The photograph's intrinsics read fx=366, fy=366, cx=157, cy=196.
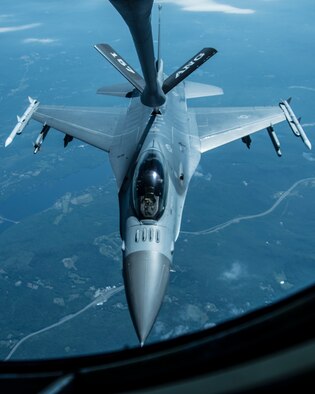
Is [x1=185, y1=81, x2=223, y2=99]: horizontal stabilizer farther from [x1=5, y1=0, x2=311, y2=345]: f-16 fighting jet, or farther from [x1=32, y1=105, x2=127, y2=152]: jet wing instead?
[x1=32, y1=105, x2=127, y2=152]: jet wing

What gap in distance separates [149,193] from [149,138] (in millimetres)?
4186

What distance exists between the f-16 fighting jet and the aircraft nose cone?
2 centimetres

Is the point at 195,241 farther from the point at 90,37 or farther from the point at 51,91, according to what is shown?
the point at 90,37

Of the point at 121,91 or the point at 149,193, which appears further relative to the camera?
the point at 121,91

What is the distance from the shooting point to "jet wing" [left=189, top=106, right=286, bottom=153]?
1702 centimetres

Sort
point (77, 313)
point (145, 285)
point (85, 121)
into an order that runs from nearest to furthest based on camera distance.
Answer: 1. point (145, 285)
2. point (85, 121)
3. point (77, 313)

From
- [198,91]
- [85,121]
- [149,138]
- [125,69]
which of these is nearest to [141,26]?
[149,138]

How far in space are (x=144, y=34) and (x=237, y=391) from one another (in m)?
8.31

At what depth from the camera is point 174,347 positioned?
252 cm

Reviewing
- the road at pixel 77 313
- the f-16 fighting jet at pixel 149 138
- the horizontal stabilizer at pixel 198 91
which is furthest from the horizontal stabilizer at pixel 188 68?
the road at pixel 77 313

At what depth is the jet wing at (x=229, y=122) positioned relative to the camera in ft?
55.8

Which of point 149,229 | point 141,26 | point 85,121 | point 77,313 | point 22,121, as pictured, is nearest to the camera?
point 141,26

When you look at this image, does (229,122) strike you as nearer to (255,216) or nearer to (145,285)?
(145,285)

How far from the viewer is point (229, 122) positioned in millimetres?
18297
